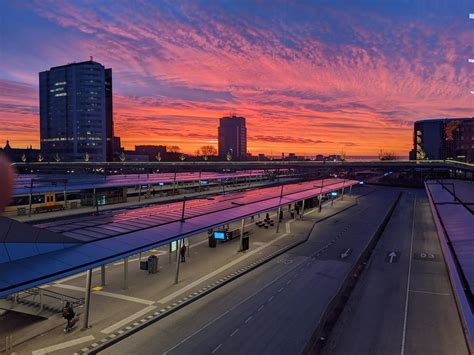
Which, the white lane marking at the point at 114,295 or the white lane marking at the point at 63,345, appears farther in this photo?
the white lane marking at the point at 114,295

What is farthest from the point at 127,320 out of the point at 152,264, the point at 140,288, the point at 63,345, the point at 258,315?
the point at 152,264

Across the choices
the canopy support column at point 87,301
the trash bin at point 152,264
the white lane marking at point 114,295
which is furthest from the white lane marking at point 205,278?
the canopy support column at point 87,301

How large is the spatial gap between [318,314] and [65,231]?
49.2 ft

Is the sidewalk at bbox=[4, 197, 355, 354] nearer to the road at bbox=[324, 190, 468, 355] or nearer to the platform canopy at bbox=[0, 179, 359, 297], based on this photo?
the platform canopy at bbox=[0, 179, 359, 297]

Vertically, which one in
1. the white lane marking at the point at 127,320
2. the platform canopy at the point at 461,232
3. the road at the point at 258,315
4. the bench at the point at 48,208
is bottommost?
the road at the point at 258,315

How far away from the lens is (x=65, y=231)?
2128 centimetres

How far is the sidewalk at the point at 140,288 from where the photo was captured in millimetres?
17297

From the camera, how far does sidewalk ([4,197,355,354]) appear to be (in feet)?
56.7

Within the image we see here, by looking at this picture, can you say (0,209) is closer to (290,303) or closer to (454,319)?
(290,303)

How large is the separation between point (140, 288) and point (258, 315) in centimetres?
837

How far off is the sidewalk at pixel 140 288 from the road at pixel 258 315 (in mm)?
1471

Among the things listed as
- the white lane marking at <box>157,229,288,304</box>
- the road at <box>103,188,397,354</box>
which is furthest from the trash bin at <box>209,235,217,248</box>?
the road at <box>103,188,397,354</box>

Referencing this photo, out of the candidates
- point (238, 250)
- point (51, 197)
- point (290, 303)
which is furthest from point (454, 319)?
point (51, 197)

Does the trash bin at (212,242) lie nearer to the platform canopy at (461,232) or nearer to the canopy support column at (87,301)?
the canopy support column at (87,301)
